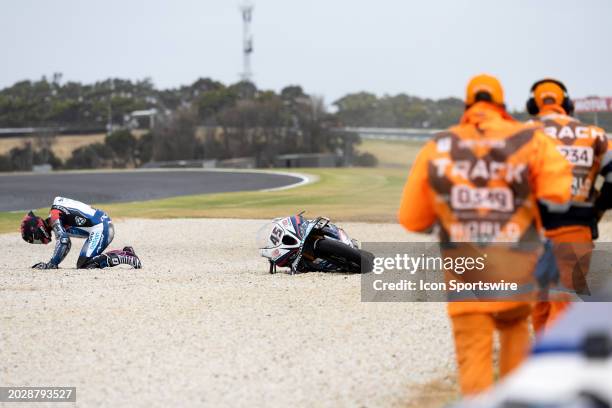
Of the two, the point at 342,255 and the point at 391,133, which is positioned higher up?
the point at 391,133

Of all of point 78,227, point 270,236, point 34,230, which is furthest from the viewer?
point 78,227

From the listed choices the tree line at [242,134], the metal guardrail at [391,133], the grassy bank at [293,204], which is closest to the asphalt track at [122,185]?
the grassy bank at [293,204]

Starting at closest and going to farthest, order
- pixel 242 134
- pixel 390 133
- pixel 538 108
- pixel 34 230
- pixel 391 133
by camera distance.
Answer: pixel 538 108 < pixel 34 230 < pixel 391 133 < pixel 390 133 < pixel 242 134

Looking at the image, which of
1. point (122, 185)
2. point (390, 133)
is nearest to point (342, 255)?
point (122, 185)

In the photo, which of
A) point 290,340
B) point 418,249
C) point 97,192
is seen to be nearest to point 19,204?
point 97,192

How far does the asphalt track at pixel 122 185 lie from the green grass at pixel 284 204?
7.78 feet

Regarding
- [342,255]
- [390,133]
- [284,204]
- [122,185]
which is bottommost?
[122,185]

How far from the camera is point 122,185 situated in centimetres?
4516

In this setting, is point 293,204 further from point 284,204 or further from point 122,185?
point 122,185

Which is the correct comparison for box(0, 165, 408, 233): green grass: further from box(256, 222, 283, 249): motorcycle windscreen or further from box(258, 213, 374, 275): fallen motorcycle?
box(258, 213, 374, 275): fallen motorcycle

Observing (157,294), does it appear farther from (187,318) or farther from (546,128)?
(546,128)

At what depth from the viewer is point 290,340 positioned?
958cm

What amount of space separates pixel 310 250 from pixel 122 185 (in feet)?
104

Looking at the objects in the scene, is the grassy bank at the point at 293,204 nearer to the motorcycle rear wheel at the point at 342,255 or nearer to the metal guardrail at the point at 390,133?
the metal guardrail at the point at 390,133
